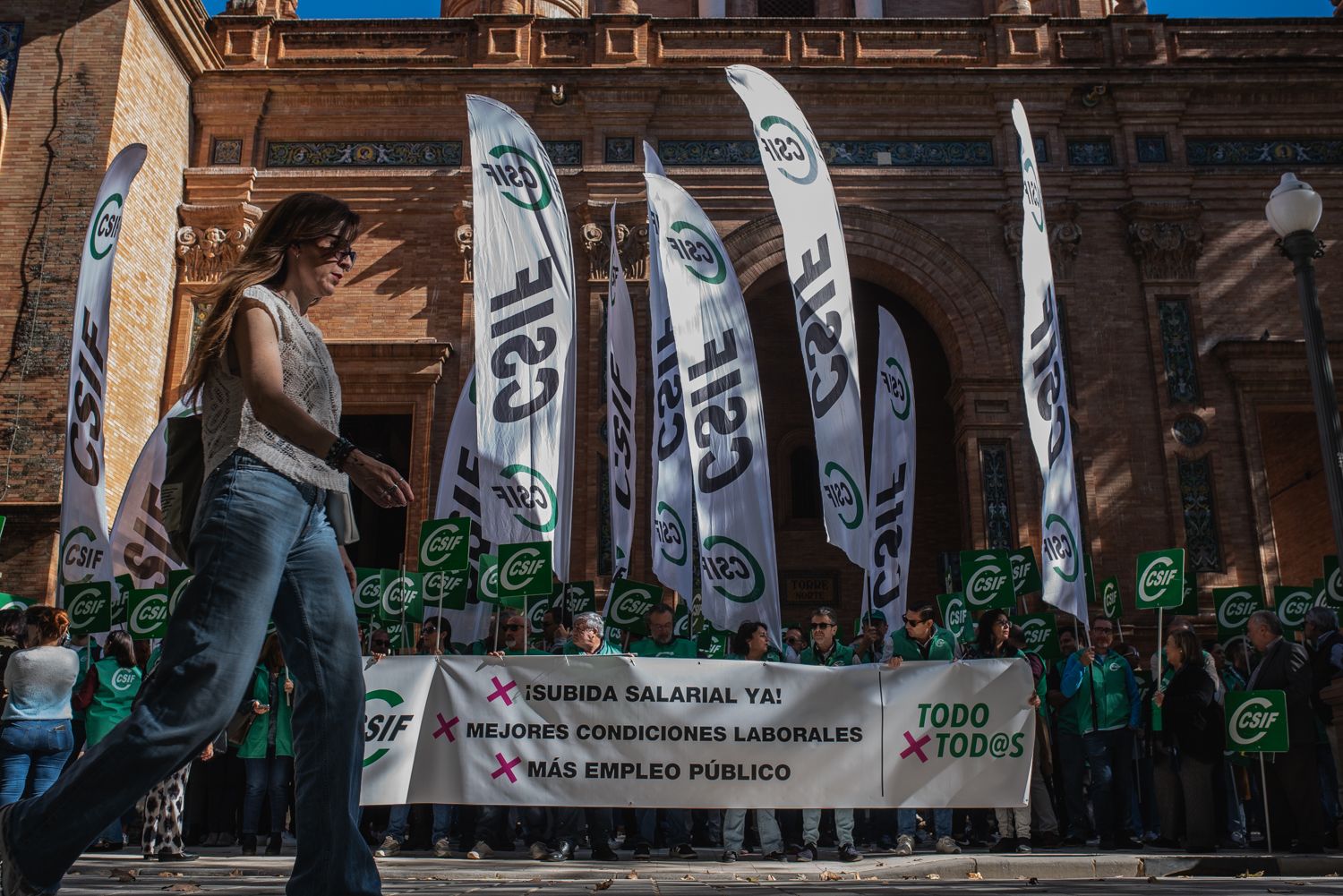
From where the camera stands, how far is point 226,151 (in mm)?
18656

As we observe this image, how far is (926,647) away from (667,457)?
10.7ft

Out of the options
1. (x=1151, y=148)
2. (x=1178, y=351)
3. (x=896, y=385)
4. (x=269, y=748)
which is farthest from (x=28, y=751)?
(x=1151, y=148)

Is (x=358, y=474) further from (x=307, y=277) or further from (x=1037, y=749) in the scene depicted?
(x=1037, y=749)

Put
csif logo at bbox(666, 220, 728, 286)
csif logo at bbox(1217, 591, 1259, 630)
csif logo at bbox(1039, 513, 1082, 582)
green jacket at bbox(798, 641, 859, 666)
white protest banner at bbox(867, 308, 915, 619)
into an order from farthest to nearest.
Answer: csif logo at bbox(1217, 591, 1259, 630), white protest banner at bbox(867, 308, 915, 619), csif logo at bbox(666, 220, 728, 286), csif logo at bbox(1039, 513, 1082, 582), green jacket at bbox(798, 641, 859, 666)

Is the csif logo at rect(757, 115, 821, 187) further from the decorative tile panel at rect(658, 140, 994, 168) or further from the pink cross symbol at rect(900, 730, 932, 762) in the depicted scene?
the decorative tile panel at rect(658, 140, 994, 168)

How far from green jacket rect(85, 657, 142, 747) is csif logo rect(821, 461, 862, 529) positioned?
218 inches

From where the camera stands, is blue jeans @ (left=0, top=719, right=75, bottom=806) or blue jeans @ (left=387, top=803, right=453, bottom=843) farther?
blue jeans @ (left=387, top=803, right=453, bottom=843)

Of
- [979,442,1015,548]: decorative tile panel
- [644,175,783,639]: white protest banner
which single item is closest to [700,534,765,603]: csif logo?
[644,175,783,639]: white protest banner

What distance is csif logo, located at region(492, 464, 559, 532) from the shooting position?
9.56 metres

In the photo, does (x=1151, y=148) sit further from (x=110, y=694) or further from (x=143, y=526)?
(x=110, y=694)

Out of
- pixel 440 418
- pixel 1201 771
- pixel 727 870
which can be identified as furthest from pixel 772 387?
pixel 727 870

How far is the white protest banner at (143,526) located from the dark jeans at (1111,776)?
902cm

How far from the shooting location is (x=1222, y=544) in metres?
17.0

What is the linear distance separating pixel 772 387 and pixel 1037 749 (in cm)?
1382
